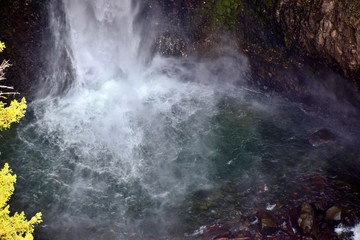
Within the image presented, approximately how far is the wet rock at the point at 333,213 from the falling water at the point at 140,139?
5.44 ft

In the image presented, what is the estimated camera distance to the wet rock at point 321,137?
48.3 ft

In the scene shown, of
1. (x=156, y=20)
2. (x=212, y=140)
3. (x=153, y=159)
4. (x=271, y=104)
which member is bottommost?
(x=153, y=159)

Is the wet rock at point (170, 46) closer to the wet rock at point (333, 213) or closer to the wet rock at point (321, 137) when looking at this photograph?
the wet rock at point (321, 137)

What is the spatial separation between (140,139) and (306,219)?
7.95 metres

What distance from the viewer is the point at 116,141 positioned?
1570 cm

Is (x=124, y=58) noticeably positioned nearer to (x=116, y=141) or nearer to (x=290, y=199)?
(x=116, y=141)

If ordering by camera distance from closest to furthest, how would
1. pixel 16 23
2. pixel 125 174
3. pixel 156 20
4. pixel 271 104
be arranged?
1. pixel 125 174
2. pixel 16 23
3. pixel 271 104
4. pixel 156 20

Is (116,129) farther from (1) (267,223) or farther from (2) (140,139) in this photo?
(1) (267,223)

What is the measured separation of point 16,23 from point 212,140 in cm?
1035

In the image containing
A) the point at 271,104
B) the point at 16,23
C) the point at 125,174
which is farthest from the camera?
the point at 271,104

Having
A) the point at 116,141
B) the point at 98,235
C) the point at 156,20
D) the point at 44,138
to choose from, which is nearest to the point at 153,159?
the point at 116,141

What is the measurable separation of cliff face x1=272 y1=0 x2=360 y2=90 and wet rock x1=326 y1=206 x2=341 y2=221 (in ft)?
16.8

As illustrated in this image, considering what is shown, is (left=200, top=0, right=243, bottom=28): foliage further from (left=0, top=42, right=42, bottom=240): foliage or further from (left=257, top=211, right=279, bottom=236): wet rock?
(left=0, top=42, right=42, bottom=240): foliage

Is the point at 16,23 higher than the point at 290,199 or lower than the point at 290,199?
higher
